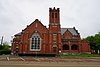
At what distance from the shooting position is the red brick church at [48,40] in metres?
52.7

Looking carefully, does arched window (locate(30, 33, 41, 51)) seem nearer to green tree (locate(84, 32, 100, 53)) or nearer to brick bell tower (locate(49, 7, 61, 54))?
brick bell tower (locate(49, 7, 61, 54))

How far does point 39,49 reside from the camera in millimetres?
53000

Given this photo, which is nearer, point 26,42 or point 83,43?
point 26,42

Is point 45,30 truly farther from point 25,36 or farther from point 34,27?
point 25,36

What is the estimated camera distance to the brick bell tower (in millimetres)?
52719

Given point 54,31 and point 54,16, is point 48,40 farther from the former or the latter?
point 54,16

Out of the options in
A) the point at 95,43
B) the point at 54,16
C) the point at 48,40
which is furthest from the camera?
the point at 95,43

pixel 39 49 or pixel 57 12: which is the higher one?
pixel 57 12

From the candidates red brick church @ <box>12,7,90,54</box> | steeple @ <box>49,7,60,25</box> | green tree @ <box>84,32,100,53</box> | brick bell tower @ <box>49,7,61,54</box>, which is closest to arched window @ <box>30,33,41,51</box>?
red brick church @ <box>12,7,90,54</box>

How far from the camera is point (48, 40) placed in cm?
5325

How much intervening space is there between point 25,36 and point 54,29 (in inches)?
419

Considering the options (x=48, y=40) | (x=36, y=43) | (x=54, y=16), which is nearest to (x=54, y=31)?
(x=48, y=40)

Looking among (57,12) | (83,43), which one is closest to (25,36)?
(57,12)

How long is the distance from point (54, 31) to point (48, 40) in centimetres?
385
